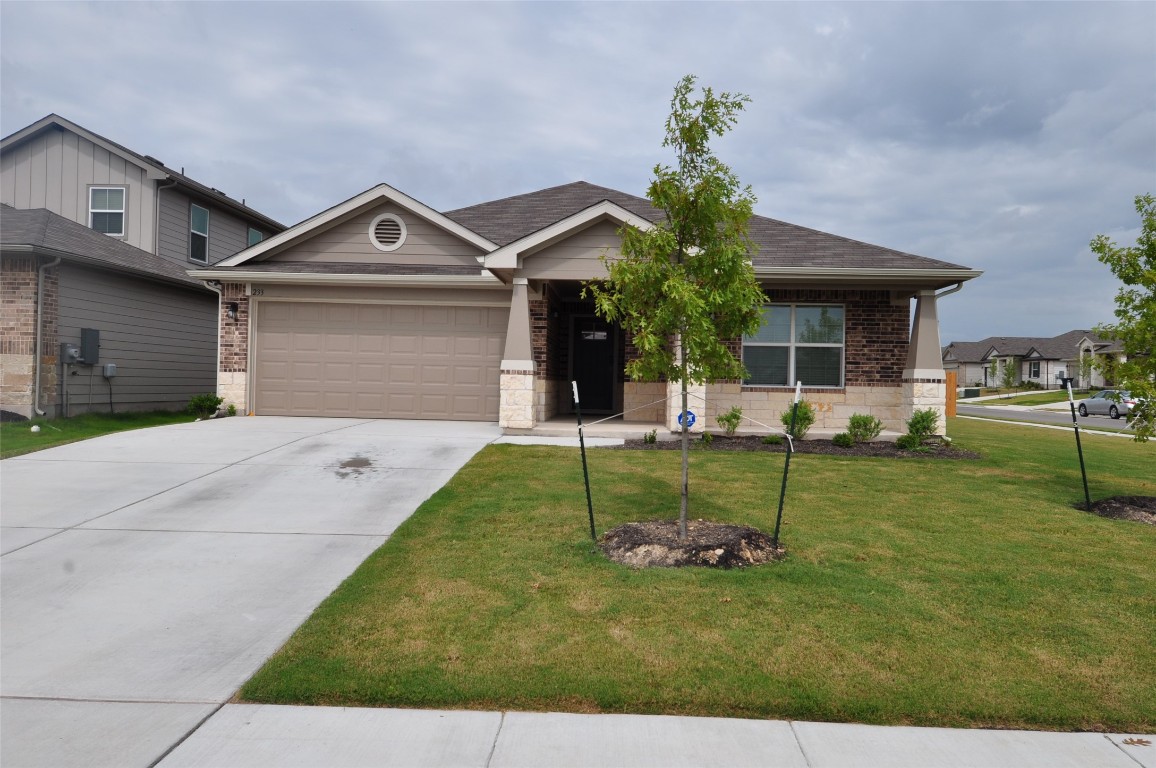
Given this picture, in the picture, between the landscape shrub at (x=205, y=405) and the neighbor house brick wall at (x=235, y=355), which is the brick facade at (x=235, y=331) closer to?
the neighbor house brick wall at (x=235, y=355)

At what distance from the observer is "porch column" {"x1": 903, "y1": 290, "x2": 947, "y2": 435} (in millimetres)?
13211

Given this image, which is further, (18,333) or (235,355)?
(235,355)

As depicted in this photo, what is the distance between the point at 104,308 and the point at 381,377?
6.38 m

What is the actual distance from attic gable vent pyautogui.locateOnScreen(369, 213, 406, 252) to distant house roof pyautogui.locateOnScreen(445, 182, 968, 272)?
1944mm

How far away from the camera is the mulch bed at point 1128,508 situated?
7746mm

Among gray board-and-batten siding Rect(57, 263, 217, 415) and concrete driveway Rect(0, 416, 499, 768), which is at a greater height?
gray board-and-batten siding Rect(57, 263, 217, 415)

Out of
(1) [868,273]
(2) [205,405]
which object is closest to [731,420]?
(1) [868,273]

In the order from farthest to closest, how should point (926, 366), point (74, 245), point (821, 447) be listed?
point (74, 245), point (926, 366), point (821, 447)

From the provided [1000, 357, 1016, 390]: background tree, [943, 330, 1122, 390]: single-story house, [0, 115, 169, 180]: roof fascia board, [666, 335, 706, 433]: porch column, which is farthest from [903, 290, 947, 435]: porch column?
[1000, 357, 1016, 390]: background tree

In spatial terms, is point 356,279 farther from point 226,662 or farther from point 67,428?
point 226,662

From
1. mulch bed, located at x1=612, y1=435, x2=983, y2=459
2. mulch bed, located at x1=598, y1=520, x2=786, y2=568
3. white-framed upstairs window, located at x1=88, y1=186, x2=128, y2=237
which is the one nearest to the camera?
mulch bed, located at x1=598, y1=520, x2=786, y2=568

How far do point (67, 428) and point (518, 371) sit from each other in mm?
8507

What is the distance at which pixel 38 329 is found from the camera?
13.4 meters

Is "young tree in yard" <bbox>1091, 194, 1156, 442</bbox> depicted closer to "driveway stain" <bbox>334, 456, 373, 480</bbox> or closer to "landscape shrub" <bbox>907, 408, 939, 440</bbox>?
"landscape shrub" <bbox>907, 408, 939, 440</bbox>
